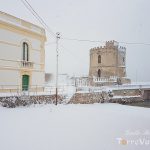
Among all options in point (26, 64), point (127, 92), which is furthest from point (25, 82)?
point (127, 92)

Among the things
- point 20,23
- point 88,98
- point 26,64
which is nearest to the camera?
point 20,23

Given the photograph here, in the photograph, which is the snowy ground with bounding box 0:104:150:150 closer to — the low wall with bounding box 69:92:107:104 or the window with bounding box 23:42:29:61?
the low wall with bounding box 69:92:107:104

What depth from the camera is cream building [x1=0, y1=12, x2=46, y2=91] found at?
17047mm

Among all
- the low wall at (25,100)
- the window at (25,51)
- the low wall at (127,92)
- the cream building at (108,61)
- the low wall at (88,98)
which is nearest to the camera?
the low wall at (25,100)

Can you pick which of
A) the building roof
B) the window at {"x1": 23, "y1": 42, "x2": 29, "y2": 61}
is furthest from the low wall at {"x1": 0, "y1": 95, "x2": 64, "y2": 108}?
the building roof

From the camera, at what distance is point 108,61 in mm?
43469

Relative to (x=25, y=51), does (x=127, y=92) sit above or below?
below

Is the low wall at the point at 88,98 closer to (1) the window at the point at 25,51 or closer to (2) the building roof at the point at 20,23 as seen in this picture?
(1) the window at the point at 25,51

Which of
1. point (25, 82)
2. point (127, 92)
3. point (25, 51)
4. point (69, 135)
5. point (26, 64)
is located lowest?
point (69, 135)

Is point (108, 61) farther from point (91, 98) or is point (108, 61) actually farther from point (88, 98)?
point (88, 98)

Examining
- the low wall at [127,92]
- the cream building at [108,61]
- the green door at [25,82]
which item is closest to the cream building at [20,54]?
the green door at [25,82]

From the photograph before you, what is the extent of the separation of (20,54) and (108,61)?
2821cm

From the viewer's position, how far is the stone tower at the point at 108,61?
4297 cm

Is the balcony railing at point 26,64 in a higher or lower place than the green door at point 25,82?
higher
